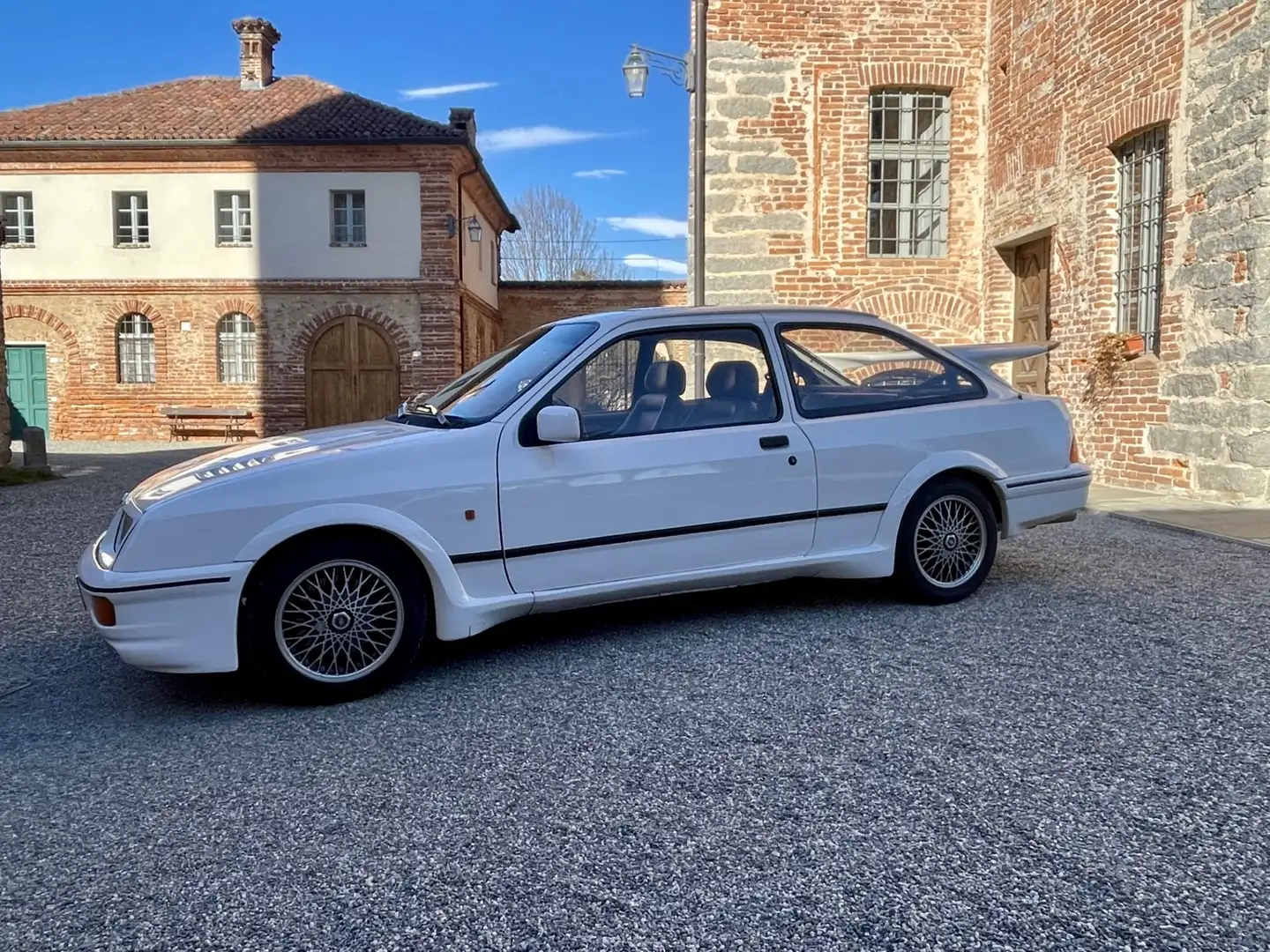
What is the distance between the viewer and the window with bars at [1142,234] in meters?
9.80

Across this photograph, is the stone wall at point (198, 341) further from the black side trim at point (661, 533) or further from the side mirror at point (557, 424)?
the side mirror at point (557, 424)

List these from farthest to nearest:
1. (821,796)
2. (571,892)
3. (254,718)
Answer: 1. (254,718)
2. (821,796)
3. (571,892)

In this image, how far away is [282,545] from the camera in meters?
3.73

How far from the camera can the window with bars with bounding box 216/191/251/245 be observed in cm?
2283

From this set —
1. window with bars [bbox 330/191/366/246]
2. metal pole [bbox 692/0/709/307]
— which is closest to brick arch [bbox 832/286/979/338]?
metal pole [bbox 692/0/709/307]

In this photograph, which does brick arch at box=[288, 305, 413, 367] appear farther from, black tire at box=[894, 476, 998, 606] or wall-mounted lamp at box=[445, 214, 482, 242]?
black tire at box=[894, 476, 998, 606]

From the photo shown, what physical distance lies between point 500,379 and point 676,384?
32.7 inches

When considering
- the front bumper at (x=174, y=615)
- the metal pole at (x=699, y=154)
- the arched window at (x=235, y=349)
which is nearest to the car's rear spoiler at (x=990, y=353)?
the front bumper at (x=174, y=615)

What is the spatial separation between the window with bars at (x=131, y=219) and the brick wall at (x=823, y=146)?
16031 millimetres

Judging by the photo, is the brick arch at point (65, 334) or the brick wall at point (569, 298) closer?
the brick arch at point (65, 334)

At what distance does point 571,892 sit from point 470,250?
23.2 meters

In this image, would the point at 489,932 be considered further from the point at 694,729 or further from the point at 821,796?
the point at 694,729

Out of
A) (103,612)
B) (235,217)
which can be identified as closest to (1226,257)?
(103,612)

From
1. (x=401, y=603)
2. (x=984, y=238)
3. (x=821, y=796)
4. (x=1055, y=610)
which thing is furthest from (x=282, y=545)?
(x=984, y=238)
